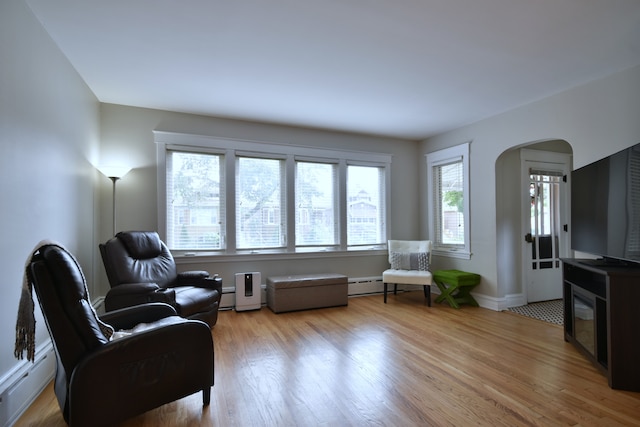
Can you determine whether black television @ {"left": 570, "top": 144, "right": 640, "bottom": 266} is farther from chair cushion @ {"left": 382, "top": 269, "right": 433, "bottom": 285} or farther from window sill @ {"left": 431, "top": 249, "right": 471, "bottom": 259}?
chair cushion @ {"left": 382, "top": 269, "right": 433, "bottom": 285}

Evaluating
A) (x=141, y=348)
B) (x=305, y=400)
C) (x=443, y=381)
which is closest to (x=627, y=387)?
(x=443, y=381)

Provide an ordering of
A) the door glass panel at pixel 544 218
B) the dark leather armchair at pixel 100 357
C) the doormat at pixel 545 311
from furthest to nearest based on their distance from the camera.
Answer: the door glass panel at pixel 544 218
the doormat at pixel 545 311
the dark leather armchair at pixel 100 357

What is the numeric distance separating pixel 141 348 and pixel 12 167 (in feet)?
4.58

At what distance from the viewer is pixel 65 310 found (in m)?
1.58

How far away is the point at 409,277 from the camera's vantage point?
14.9 ft

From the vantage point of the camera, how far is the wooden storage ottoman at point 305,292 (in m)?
4.20

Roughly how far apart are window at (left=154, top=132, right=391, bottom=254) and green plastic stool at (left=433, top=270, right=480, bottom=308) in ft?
3.87

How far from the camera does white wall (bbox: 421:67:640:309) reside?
304cm

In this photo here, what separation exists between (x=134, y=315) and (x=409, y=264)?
3.71 m

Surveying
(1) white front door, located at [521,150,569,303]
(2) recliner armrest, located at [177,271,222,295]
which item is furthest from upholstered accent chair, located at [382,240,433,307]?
(2) recliner armrest, located at [177,271,222,295]

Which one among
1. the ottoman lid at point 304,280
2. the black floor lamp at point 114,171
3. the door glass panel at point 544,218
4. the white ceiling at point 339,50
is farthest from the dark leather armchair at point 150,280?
the door glass panel at point 544,218

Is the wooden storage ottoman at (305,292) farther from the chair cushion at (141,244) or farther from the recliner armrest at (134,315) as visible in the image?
the recliner armrest at (134,315)

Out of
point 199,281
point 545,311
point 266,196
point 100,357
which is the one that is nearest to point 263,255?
point 266,196

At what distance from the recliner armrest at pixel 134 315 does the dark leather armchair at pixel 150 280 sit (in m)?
0.43
